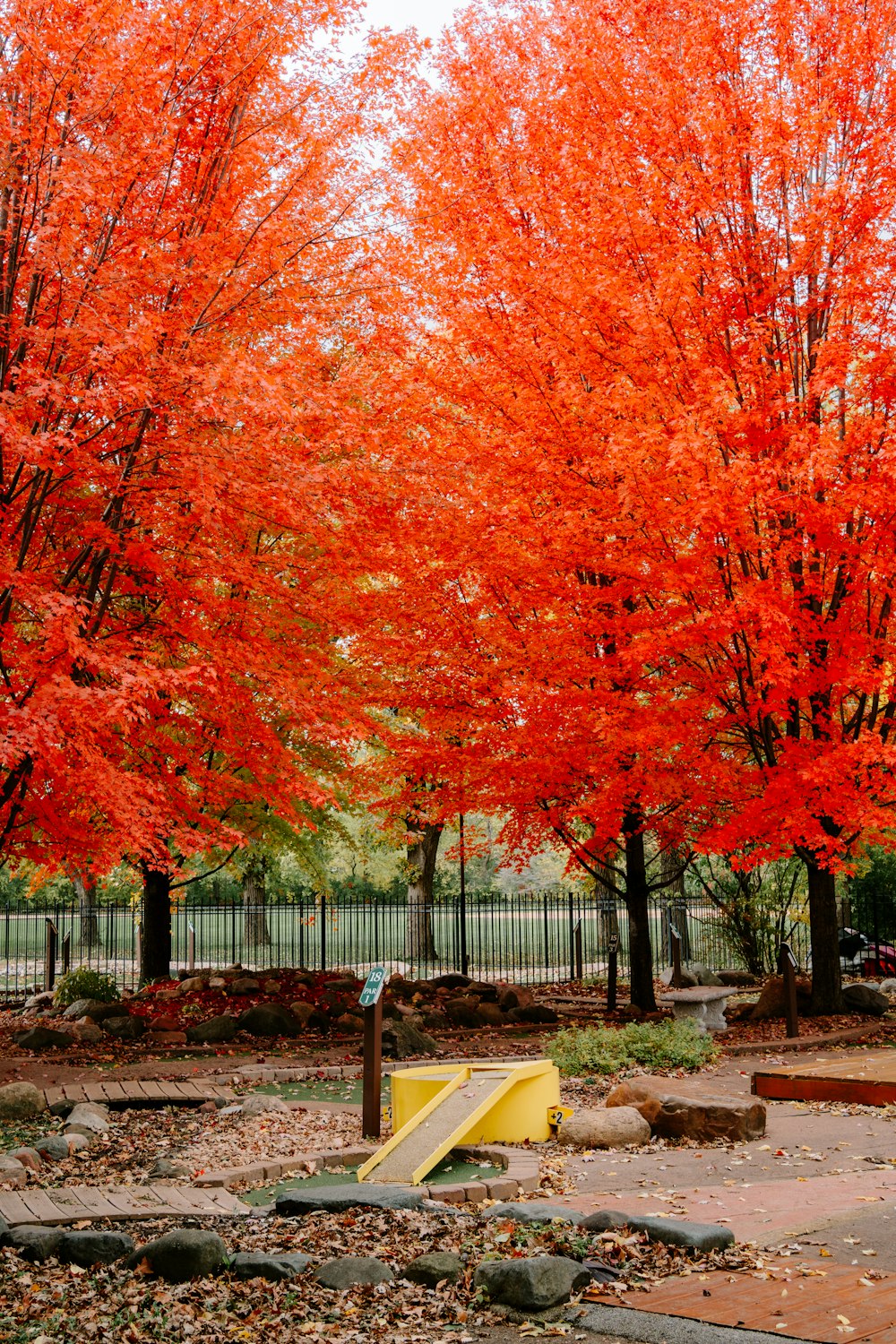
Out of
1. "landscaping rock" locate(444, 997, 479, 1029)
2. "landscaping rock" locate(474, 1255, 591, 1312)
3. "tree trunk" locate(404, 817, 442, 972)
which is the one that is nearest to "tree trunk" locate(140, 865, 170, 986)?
"landscaping rock" locate(444, 997, 479, 1029)

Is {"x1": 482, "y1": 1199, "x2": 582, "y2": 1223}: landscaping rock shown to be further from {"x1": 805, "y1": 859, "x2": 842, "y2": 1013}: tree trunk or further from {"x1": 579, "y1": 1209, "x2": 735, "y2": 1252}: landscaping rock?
{"x1": 805, "y1": 859, "x2": 842, "y2": 1013}: tree trunk

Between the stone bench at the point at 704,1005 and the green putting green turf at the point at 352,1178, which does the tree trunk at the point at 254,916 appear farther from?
the green putting green turf at the point at 352,1178

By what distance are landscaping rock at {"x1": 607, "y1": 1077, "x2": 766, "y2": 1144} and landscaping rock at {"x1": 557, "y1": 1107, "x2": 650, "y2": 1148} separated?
0.44 feet

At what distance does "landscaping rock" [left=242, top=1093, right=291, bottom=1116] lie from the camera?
936 cm

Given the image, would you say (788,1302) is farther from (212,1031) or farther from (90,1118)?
(212,1031)

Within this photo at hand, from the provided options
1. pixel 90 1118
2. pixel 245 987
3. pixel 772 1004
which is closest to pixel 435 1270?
pixel 90 1118

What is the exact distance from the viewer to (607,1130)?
783 cm

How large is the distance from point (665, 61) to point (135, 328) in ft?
24.6

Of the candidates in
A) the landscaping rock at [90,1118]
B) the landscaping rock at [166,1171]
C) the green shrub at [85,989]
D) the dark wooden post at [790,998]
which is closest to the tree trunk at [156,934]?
the green shrub at [85,989]

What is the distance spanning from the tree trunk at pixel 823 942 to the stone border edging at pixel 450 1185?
7816mm

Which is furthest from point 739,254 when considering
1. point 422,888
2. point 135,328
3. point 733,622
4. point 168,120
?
point 422,888

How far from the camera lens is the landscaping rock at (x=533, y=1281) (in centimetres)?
455

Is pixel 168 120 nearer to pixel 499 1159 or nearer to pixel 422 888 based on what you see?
pixel 499 1159

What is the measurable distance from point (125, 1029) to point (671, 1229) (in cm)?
960
